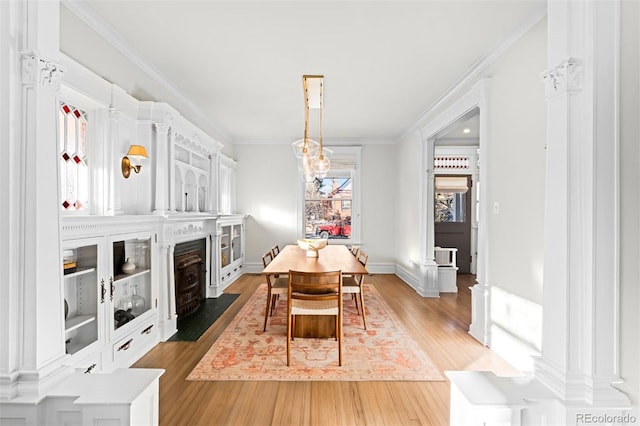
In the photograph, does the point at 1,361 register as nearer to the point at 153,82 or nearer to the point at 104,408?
the point at 104,408

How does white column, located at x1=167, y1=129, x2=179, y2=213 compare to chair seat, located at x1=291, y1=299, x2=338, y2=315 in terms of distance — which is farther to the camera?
white column, located at x1=167, y1=129, x2=179, y2=213

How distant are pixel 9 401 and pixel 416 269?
5178 millimetres

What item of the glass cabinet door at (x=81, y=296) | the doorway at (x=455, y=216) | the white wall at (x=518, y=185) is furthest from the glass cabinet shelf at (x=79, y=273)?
the doorway at (x=455, y=216)

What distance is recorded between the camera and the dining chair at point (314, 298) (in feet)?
9.02

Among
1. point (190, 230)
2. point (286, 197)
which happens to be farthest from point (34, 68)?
point (286, 197)

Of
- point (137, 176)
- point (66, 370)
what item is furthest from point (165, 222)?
point (66, 370)

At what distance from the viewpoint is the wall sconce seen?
9.82 feet

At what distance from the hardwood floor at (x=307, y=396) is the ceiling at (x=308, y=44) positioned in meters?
2.58

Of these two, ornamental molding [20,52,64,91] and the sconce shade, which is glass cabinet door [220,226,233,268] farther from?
ornamental molding [20,52,64,91]

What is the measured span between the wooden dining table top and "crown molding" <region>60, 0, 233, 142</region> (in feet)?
7.88

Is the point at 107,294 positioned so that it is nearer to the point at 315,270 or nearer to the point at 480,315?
the point at 315,270

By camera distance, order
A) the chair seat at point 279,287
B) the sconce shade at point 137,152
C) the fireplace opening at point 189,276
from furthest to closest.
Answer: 1. the fireplace opening at point 189,276
2. the chair seat at point 279,287
3. the sconce shade at point 137,152

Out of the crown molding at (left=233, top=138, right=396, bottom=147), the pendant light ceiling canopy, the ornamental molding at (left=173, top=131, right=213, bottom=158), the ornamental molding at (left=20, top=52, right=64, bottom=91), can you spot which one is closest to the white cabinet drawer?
the ornamental molding at (left=173, top=131, right=213, bottom=158)

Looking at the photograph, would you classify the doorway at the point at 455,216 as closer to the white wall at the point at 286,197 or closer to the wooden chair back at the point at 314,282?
the white wall at the point at 286,197
